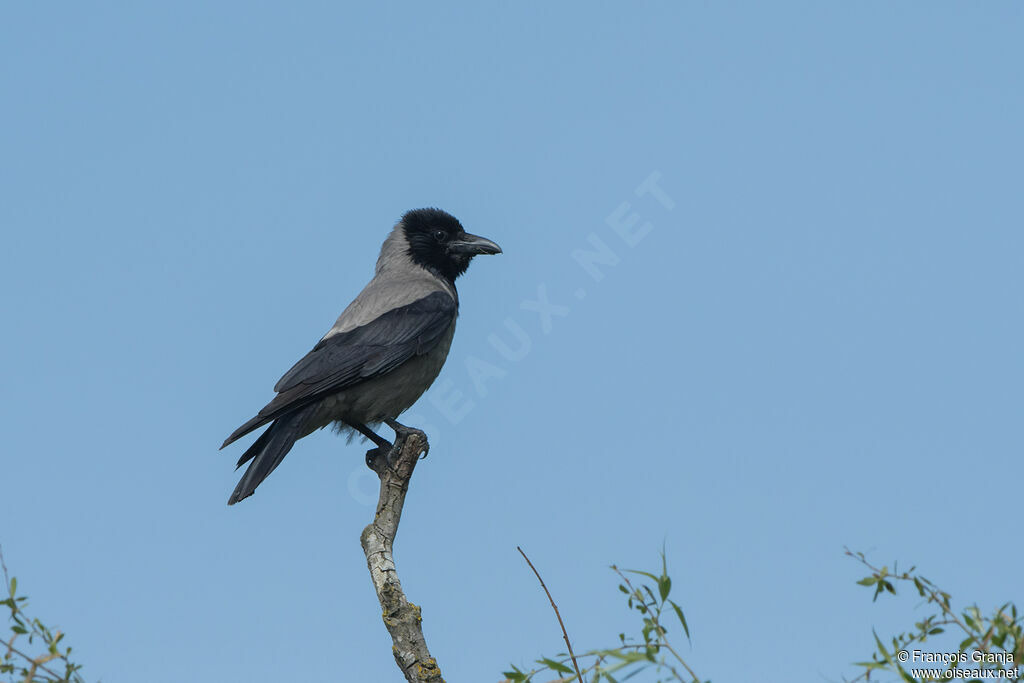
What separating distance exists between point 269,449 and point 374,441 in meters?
1.12

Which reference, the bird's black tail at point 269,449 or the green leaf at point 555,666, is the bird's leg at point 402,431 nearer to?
the bird's black tail at point 269,449

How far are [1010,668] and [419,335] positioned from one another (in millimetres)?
5286

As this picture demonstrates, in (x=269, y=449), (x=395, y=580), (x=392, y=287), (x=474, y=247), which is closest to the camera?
(x=395, y=580)

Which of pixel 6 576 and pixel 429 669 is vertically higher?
pixel 6 576

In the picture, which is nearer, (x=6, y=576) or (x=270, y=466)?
(x=6, y=576)

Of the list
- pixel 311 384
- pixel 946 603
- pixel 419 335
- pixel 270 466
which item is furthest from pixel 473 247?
pixel 946 603

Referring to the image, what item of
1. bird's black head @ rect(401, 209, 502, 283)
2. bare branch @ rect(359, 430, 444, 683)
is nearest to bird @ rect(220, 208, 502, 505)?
bird's black head @ rect(401, 209, 502, 283)

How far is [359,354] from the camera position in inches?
284

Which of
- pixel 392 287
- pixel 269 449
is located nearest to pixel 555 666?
pixel 269 449

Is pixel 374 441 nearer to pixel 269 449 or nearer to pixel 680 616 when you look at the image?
pixel 269 449

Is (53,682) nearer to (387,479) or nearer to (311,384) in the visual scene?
(387,479)

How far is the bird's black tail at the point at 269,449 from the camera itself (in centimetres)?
636

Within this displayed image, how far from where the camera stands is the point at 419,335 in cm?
752

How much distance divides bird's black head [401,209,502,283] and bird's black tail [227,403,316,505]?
2.41m
